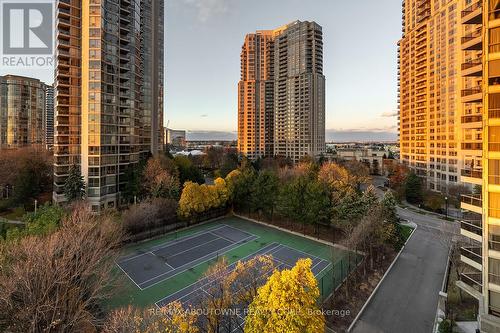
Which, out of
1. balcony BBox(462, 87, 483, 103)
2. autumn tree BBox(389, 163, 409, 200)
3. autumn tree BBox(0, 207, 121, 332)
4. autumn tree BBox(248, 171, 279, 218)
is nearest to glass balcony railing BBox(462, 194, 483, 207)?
balcony BBox(462, 87, 483, 103)

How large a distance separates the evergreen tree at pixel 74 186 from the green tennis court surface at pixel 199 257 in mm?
15035

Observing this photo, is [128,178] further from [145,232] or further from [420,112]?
[420,112]

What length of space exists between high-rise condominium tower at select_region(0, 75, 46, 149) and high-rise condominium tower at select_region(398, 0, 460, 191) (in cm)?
9458

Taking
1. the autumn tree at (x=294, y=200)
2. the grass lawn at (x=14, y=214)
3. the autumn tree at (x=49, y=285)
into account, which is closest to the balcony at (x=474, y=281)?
the autumn tree at (x=294, y=200)

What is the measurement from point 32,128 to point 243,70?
3039 inches

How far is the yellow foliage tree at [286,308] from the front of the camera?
10.2m

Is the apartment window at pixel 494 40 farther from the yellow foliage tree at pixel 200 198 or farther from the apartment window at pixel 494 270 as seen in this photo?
the yellow foliage tree at pixel 200 198

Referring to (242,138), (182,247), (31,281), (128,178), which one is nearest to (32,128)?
(128,178)

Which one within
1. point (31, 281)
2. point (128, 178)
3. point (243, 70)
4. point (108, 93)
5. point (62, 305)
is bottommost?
point (62, 305)

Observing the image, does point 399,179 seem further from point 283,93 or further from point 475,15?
point 283,93

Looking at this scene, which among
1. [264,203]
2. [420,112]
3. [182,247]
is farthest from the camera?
[420,112]

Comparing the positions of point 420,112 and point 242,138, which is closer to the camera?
point 420,112

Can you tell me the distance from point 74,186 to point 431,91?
68329 millimetres

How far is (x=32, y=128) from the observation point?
76.2 meters
